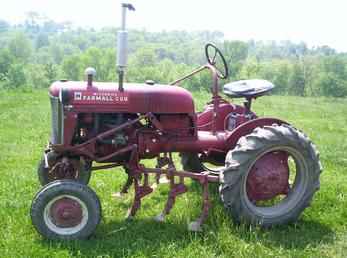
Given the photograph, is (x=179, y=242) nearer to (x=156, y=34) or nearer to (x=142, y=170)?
(x=142, y=170)

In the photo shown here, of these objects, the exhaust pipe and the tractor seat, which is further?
the tractor seat

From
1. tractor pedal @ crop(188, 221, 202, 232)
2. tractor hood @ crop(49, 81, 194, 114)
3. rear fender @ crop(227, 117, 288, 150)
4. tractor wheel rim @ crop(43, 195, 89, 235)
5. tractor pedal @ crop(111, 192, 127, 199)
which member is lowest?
tractor pedal @ crop(111, 192, 127, 199)

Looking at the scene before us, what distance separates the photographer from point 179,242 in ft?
14.5

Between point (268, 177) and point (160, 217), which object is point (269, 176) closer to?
point (268, 177)

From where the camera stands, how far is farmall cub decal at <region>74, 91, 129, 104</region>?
4.55 metres

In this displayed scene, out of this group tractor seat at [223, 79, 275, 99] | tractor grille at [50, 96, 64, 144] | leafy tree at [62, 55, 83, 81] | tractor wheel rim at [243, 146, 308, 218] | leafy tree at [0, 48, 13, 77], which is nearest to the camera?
tractor grille at [50, 96, 64, 144]

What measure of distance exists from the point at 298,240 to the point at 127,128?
2.10m

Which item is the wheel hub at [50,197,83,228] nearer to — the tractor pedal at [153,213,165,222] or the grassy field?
the grassy field

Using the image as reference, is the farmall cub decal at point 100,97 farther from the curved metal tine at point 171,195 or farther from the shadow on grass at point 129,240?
the shadow on grass at point 129,240

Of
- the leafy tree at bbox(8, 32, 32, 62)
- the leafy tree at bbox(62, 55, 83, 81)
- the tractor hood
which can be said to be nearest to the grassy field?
the tractor hood

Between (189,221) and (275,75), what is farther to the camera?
(275,75)

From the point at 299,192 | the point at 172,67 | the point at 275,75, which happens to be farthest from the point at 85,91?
the point at 172,67

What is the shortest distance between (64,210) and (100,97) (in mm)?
1157

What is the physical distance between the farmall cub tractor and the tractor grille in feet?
0.03
